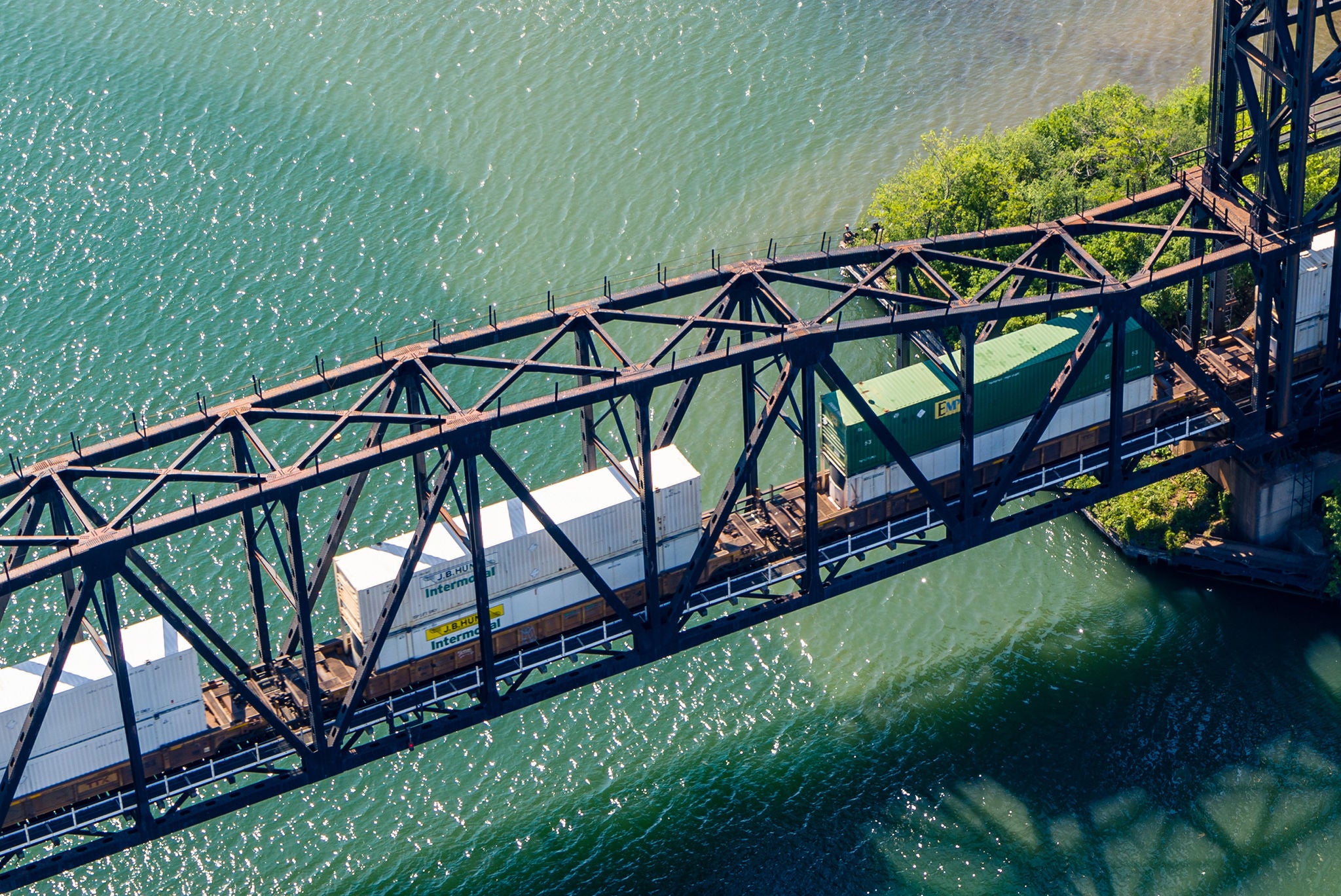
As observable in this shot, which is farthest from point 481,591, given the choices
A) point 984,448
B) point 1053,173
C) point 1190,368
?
point 1053,173

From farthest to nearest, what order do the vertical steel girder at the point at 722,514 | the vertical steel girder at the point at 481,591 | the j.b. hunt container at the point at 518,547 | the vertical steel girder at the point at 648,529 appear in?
the vertical steel girder at the point at 722,514
the vertical steel girder at the point at 648,529
the j.b. hunt container at the point at 518,547
the vertical steel girder at the point at 481,591

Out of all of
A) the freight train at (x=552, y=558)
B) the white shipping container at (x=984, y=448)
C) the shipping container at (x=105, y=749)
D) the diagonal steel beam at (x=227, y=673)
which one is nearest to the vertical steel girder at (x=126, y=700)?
the shipping container at (x=105, y=749)

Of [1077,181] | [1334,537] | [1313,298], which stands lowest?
[1334,537]

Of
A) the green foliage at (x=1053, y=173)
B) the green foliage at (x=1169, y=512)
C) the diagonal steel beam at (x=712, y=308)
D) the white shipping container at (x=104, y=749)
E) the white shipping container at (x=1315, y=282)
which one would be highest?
the green foliage at (x=1053, y=173)

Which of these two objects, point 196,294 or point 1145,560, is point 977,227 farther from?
point 196,294

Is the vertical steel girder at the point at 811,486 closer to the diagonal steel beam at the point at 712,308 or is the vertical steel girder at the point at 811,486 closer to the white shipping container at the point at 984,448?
the white shipping container at the point at 984,448

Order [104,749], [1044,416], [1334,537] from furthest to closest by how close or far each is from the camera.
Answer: [1334,537]
[1044,416]
[104,749]

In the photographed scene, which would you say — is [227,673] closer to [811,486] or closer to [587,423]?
[587,423]

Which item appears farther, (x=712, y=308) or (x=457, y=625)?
(x=712, y=308)
